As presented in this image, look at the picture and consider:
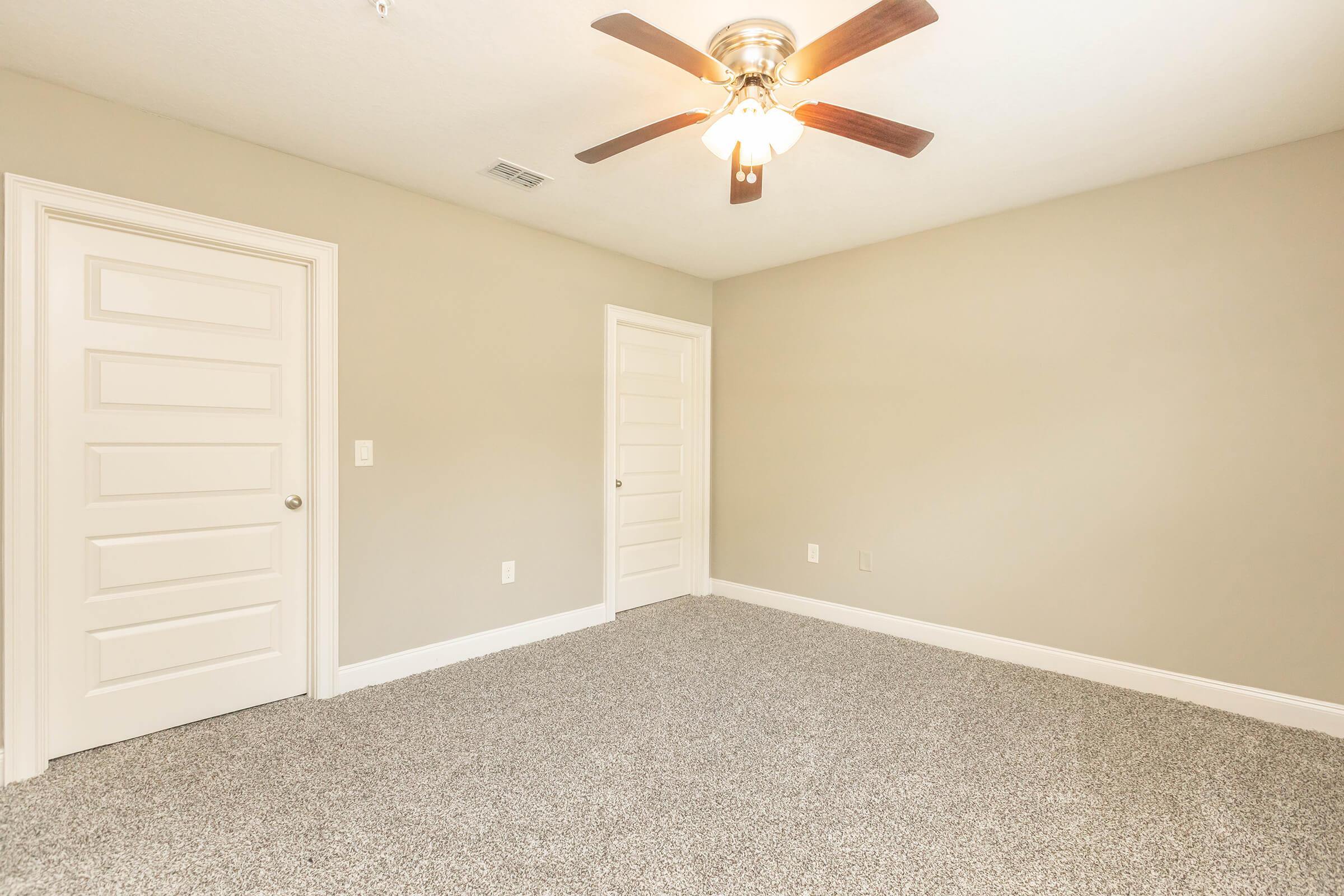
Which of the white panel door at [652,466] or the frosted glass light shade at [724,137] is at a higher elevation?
the frosted glass light shade at [724,137]

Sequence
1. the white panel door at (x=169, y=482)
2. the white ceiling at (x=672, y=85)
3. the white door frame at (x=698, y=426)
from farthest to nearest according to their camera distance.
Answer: the white door frame at (x=698, y=426) < the white panel door at (x=169, y=482) < the white ceiling at (x=672, y=85)

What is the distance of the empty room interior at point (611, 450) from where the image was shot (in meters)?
1.81

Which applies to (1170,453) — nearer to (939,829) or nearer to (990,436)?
(990,436)

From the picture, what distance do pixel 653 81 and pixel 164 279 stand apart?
2.08 meters

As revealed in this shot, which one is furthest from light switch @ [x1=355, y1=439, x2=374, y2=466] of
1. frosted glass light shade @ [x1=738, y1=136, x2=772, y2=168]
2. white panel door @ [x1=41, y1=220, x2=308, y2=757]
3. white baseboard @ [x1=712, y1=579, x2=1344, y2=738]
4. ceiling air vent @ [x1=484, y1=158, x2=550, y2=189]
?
white baseboard @ [x1=712, y1=579, x2=1344, y2=738]

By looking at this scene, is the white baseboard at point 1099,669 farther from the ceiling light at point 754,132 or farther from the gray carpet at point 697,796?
the ceiling light at point 754,132

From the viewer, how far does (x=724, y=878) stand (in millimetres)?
1625

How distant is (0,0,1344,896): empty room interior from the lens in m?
1.81

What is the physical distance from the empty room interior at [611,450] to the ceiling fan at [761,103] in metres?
0.02

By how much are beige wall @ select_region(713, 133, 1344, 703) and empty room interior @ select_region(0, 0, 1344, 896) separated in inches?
0.8

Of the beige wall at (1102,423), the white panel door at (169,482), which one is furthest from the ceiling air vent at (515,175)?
the beige wall at (1102,423)

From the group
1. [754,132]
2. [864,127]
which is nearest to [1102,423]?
[864,127]

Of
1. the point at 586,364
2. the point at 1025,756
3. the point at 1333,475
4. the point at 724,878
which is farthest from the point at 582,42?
the point at 1333,475

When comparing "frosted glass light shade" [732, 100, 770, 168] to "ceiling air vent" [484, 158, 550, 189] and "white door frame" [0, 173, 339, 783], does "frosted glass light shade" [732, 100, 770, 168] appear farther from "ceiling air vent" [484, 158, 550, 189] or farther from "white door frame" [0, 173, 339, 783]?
"white door frame" [0, 173, 339, 783]
